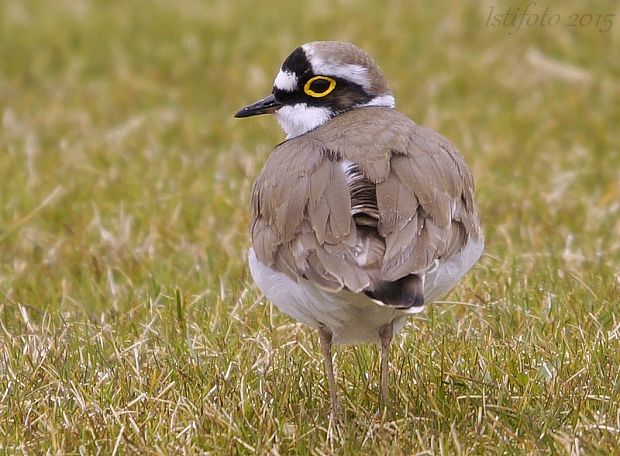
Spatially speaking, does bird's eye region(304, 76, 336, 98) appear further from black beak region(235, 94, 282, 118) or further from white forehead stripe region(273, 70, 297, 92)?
black beak region(235, 94, 282, 118)

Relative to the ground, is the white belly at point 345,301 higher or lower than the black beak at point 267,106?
lower

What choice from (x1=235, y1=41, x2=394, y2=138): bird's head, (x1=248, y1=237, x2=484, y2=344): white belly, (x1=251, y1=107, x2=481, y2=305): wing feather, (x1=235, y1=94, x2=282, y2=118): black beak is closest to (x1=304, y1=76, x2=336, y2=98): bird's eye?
(x1=235, y1=41, x2=394, y2=138): bird's head

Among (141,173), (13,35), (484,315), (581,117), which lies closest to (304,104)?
(484,315)

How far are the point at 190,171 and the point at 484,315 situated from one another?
3.28 metres

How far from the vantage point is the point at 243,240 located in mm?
7285

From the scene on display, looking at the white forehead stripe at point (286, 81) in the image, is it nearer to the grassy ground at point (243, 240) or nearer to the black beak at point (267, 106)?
the black beak at point (267, 106)

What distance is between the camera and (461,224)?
15.8 feet

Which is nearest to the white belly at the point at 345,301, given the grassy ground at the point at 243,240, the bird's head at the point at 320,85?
the grassy ground at the point at 243,240

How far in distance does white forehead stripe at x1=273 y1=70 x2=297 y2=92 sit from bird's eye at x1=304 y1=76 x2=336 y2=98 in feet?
0.20

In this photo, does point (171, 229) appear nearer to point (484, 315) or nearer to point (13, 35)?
point (484, 315)

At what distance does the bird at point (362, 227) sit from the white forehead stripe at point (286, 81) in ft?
0.87

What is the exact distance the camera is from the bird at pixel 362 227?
436 centimetres

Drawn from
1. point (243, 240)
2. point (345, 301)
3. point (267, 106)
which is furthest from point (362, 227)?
point (243, 240)

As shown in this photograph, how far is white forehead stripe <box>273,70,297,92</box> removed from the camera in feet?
18.5
